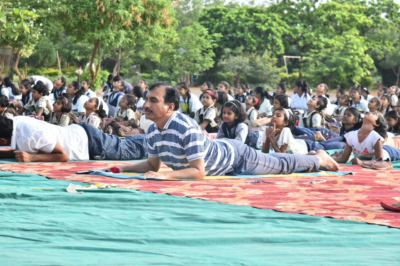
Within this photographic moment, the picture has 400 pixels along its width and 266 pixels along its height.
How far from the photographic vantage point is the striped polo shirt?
5809mm

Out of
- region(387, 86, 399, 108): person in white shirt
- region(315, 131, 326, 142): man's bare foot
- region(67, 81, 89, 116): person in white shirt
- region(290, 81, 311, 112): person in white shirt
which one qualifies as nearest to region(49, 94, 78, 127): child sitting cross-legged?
region(67, 81, 89, 116): person in white shirt

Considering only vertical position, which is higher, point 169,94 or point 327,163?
point 169,94

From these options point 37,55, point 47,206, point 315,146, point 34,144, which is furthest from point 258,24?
point 47,206

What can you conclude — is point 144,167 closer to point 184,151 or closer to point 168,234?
point 184,151

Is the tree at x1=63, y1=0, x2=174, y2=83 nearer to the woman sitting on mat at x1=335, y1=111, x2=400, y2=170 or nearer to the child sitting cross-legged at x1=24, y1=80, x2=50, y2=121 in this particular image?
the child sitting cross-legged at x1=24, y1=80, x2=50, y2=121

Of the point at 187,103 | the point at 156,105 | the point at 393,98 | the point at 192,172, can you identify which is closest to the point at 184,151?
the point at 192,172

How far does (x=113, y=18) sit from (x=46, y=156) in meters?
14.9

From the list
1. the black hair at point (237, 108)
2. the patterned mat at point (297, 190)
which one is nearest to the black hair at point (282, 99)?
the black hair at point (237, 108)

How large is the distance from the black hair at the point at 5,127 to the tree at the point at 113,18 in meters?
14.7

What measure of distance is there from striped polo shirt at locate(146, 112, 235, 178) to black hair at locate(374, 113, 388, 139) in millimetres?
2746

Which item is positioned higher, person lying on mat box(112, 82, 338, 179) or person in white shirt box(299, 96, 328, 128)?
person in white shirt box(299, 96, 328, 128)

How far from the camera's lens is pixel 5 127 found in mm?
7195

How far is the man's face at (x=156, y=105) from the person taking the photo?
5793 mm

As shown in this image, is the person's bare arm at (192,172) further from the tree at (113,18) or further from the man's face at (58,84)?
the tree at (113,18)
